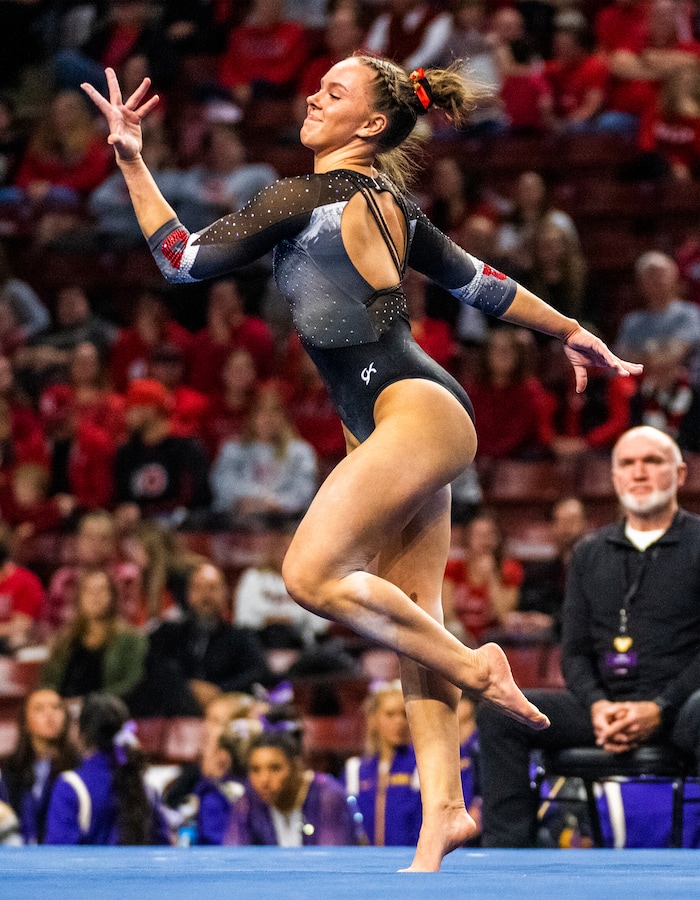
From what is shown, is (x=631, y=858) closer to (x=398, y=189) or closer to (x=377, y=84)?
(x=398, y=189)

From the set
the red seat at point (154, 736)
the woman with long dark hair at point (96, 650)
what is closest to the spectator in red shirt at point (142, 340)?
the woman with long dark hair at point (96, 650)

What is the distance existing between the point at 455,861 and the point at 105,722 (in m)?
2.48

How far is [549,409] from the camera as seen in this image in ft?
25.2

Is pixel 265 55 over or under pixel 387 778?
over

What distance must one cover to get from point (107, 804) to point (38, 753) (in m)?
0.53

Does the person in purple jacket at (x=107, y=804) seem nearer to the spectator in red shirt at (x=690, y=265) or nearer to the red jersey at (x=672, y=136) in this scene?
the spectator in red shirt at (x=690, y=265)

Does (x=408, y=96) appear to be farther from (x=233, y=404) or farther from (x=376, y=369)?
(x=233, y=404)

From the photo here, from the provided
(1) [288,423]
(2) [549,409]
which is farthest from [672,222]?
(1) [288,423]

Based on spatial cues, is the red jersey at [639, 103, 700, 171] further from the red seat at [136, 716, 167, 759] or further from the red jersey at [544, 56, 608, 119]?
the red seat at [136, 716, 167, 759]

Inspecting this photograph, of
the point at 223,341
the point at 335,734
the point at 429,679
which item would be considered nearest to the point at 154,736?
the point at 335,734

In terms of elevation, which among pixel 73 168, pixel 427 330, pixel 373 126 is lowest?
pixel 373 126

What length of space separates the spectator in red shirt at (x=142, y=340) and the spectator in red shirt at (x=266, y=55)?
210cm

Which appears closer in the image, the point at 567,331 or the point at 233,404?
the point at 567,331

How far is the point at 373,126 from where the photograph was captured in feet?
10.1
